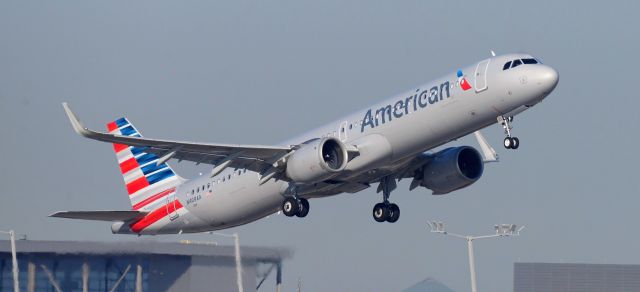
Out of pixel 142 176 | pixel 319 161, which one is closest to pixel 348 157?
pixel 319 161

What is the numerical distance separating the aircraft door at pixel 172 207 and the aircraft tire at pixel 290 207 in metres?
6.57

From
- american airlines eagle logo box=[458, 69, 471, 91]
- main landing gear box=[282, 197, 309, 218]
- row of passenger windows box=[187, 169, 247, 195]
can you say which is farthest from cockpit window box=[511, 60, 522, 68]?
row of passenger windows box=[187, 169, 247, 195]

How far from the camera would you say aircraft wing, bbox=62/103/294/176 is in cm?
4725

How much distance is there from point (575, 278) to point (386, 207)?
60298mm

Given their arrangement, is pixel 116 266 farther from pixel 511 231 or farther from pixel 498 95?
pixel 498 95

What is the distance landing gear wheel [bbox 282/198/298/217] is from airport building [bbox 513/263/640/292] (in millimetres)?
61007

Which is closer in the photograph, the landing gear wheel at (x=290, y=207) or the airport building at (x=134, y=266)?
the landing gear wheel at (x=290, y=207)

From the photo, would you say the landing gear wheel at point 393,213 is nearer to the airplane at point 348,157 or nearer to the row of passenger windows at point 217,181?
the airplane at point 348,157

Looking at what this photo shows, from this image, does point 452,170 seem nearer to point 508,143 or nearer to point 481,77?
point 508,143

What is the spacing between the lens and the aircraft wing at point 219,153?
47.2 metres

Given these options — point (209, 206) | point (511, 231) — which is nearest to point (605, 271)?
point (511, 231)

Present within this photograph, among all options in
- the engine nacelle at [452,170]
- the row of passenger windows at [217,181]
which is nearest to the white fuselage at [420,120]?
the row of passenger windows at [217,181]

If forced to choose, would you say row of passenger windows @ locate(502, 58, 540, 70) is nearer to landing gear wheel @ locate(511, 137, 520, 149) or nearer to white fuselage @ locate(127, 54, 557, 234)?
white fuselage @ locate(127, 54, 557, 234)

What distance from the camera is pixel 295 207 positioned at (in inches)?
1944
